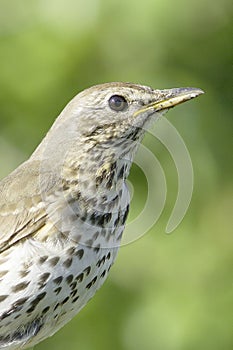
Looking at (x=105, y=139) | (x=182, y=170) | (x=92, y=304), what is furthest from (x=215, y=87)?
(x=105, y=139)

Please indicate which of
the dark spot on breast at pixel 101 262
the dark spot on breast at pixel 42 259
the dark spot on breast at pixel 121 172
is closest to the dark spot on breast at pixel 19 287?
the dark spot on breast at pixel 42 259

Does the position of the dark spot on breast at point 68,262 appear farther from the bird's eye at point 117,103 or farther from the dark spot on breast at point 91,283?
the bird's eye at point 117,103

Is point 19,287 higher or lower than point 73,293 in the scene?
lower

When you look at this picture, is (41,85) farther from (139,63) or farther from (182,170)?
(182,170)

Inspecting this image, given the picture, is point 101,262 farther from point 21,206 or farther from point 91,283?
point 21,206

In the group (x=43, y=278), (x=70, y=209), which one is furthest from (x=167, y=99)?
(x=43, y=278)
